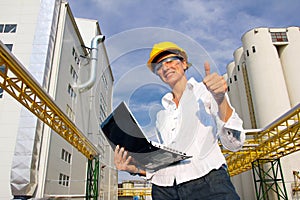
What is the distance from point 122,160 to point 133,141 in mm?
138

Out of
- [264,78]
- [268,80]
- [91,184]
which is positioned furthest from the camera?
[264,78]

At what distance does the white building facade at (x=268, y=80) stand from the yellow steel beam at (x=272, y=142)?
174cm

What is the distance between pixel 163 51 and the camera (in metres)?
0.83

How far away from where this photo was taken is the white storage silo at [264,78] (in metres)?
12.3

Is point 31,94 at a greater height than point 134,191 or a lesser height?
greater

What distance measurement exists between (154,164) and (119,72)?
36 centimetres

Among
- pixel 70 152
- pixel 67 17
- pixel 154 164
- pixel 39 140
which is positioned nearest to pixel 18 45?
pixel 67 17

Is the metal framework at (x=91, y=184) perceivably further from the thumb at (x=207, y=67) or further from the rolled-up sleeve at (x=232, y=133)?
the thumb at (x=207, y=67)

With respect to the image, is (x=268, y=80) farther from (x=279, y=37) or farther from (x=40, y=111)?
(x=40, y=111)

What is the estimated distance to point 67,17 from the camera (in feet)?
32.6

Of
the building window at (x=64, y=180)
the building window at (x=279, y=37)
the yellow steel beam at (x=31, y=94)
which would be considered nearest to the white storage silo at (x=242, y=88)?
the building window at (x=279, y=37)

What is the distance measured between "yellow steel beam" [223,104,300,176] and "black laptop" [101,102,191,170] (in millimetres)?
6279

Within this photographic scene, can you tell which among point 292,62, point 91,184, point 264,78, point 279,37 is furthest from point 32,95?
point 279,37

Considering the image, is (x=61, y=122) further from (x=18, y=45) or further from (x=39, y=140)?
(x=18, y=45)
